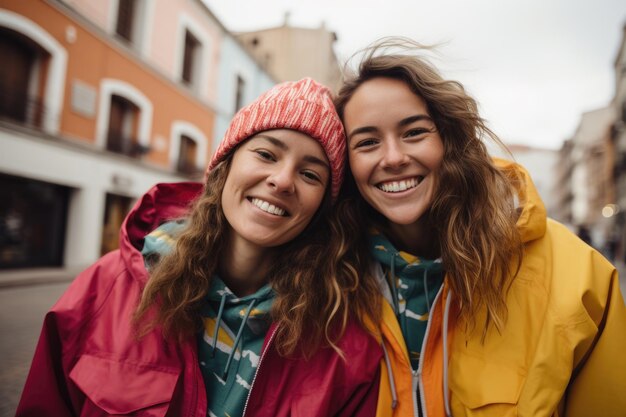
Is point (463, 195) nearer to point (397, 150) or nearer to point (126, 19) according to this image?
point (397, 150)

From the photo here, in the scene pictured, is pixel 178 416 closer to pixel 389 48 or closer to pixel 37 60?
pixel 389 48

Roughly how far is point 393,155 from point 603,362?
1173 mm

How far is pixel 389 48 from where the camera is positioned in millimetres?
1969

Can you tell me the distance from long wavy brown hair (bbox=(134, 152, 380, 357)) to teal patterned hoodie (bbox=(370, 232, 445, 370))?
0.14 meters

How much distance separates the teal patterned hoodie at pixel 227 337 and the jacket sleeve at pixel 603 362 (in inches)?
51.9

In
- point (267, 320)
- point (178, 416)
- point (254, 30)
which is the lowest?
point (178, 416)

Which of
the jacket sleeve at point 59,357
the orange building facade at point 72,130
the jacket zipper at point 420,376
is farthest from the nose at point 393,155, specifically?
the orange building facade at point 72,130

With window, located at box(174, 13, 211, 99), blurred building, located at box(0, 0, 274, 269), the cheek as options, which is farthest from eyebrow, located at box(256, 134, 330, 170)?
window, located at box(174, 13, 211, 99)

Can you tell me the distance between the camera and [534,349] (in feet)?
4.81

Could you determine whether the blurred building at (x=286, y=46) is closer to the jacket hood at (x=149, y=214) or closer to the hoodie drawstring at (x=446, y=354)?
the jacket hood at (x=149, y=214)

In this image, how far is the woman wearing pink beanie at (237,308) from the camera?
1.57 metres

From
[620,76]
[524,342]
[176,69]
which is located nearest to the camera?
[524,342]

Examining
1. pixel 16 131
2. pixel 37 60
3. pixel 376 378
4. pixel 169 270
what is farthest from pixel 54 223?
pixel 376 378

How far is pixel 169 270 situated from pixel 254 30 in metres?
23.1
